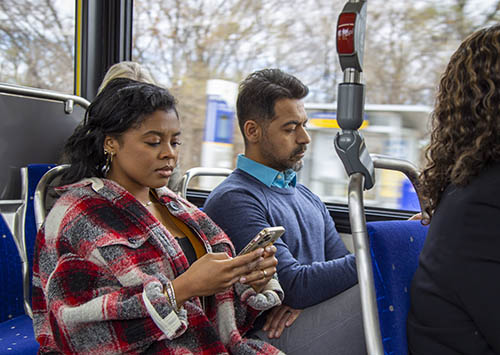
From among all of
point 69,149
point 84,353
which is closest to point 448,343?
point 84,353

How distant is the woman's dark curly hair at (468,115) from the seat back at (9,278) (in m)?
1.39

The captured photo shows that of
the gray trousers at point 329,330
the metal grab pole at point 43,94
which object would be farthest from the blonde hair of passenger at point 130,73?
the gray trousers at point 329,330

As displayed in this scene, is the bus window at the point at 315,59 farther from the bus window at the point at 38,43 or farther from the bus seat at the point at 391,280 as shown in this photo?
the bus seat at the point at 391,280

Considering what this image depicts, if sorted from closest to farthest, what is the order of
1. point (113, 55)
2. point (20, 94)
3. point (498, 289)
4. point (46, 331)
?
1. point (498, 289)
2. point (46, 331)
3. point (20, 94)
4. point (113, 55)

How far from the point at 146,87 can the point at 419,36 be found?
1234mm

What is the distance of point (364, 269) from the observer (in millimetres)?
1162

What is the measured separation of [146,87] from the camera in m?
1.59

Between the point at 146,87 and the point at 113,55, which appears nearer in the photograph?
the point at 146,87

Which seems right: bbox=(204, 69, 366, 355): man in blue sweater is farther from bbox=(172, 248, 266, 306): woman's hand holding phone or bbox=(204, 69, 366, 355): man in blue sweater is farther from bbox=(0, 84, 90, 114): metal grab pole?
bbox=(0, 84, 90, 114): metal grab pole

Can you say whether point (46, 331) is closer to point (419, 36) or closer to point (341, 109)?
point (341, 109)

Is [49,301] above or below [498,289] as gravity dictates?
below

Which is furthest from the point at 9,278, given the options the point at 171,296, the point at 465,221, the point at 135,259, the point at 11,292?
the point at 465,221

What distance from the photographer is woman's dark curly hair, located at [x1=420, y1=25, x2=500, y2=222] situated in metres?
1.09

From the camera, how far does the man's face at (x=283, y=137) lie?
1.91 meters
